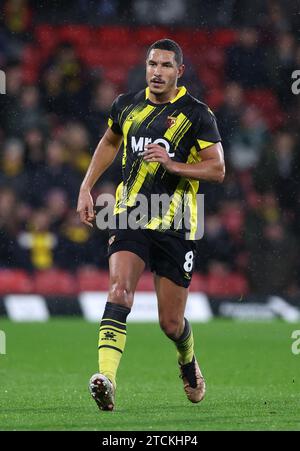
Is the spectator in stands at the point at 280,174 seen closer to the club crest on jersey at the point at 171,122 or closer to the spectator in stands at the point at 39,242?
the spectator in stands at the point at 39,242

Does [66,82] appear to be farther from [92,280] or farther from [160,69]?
[160,69]

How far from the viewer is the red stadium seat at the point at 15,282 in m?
14.0

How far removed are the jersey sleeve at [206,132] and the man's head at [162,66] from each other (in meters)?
0.30

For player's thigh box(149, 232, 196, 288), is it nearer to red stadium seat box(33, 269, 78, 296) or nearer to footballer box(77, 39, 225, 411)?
footballer box(77, 39, 225, 411)

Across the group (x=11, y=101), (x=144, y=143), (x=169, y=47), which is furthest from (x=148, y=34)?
(x=144, y=143)

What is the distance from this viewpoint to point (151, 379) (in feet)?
28.3

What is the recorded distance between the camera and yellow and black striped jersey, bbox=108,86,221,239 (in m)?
6.87

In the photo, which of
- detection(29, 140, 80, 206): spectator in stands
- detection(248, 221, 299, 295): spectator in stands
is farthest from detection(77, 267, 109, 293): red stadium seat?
detection(248, 221, 299, 295): spectator in stands

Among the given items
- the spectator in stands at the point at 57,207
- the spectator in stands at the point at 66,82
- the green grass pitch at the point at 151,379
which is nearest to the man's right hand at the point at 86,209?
the green grass pitch at the point at 151,379

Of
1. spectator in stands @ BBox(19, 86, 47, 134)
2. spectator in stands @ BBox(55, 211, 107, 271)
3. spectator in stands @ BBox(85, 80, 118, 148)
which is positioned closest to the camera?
spectator in stands @ BBox(55, 211, 107, 271)

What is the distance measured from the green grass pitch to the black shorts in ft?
2.70

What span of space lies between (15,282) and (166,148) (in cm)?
750

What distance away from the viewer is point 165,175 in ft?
22.7

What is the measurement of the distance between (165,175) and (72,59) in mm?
9961
